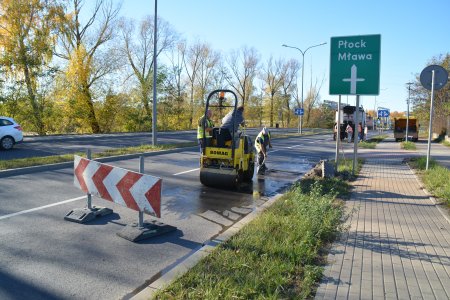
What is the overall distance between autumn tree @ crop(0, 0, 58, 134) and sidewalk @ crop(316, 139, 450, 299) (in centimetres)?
2698

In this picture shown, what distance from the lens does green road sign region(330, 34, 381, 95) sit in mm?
9945

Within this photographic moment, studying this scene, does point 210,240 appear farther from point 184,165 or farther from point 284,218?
point 184,165

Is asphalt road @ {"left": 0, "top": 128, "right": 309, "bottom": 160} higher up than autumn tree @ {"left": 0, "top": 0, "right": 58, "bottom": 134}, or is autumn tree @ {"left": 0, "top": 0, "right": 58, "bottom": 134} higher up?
autumn tree @ {"left": 0, "top": 0, "right": 58, "bottom": 134}

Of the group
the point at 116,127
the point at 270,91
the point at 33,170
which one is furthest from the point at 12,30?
the point at 270,91

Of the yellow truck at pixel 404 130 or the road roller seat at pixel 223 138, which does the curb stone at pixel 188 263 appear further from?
the yellow truck at pixel 404 130

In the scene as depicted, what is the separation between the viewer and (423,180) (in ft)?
32.7

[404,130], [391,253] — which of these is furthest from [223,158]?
[404,130]

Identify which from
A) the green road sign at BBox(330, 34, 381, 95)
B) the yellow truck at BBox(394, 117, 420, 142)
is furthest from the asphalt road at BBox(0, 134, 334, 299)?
the yellow truck at BBox(394, 117, 420, 142)

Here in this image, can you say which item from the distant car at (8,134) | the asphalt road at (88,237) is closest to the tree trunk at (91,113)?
the distant car at (8,134)

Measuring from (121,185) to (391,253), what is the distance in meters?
3.61

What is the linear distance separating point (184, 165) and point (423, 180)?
723cm

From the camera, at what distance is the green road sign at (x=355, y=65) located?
32.6ft

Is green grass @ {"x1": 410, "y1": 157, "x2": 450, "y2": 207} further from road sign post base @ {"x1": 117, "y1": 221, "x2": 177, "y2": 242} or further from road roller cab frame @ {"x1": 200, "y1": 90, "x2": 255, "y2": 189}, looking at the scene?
road sign post base @ {"x1": 117, "y1": 221, "x2": 177, "y2": 242}

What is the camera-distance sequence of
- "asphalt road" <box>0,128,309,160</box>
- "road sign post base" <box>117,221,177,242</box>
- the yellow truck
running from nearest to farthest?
"road sign post base" <box>117,221,177,242</box> → "asphalt road" <box>0,128,309,160</box> → the yellow truck
